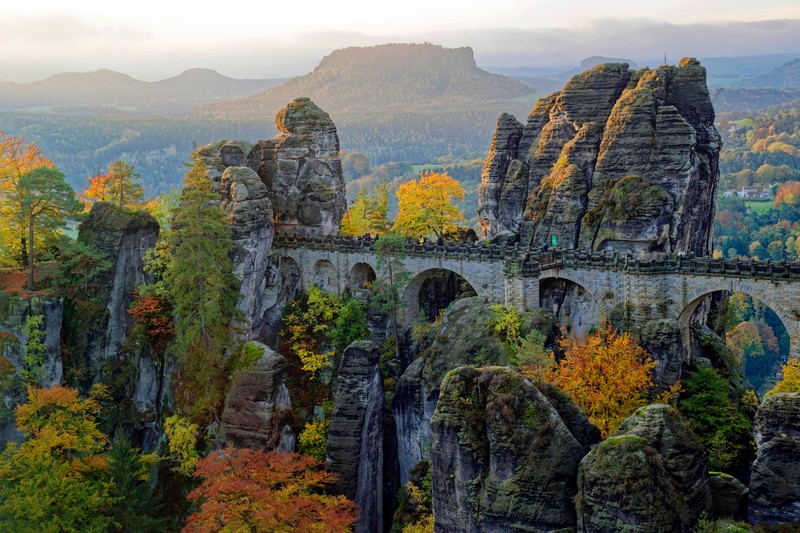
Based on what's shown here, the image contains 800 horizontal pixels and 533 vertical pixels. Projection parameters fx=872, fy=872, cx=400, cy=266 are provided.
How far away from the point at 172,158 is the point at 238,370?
457 feet

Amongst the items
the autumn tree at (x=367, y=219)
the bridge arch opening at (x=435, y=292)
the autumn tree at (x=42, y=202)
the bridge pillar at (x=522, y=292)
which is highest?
the autumn tree at (x=42, y=202)

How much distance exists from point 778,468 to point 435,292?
29.4m

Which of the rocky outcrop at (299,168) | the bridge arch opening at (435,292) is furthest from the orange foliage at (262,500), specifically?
the rocky outcrop at (299,168)

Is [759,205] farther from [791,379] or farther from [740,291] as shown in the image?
[791,379]

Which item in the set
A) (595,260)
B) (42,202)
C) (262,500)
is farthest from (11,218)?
(595,260)

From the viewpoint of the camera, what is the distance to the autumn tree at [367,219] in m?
58.1

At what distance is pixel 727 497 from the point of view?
2423cm

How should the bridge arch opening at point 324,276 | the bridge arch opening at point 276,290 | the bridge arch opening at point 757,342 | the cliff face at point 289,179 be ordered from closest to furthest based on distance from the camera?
the bridge arch opening at point 276,290, the cliff face at point 289,179, the bridge arch opening at point 324,276, the bridge arch opening at point 757,342

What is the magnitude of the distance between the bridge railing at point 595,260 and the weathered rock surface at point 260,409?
997 cm

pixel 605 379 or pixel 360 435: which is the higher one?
pixel 605 379

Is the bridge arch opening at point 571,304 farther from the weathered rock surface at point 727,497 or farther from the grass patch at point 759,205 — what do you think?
the grass patch at point 759,205

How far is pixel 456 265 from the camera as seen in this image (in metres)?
47.6

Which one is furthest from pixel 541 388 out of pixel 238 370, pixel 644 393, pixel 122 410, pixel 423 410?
pixel 122 410

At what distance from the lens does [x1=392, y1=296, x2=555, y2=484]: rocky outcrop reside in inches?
1640
